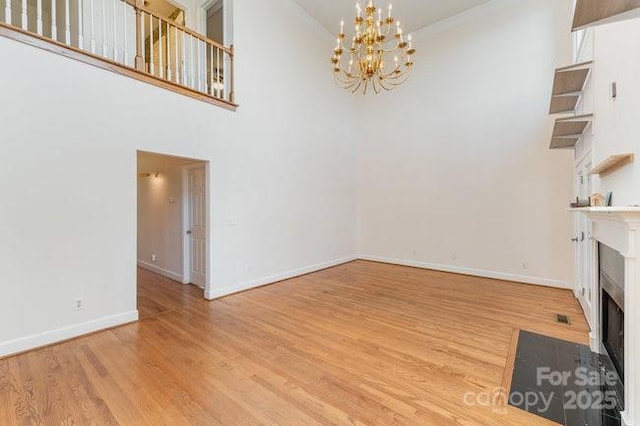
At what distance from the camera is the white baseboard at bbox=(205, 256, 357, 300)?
4399mm

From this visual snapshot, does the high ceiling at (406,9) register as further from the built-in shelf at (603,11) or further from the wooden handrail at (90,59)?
the built-in shelf at (603,11)

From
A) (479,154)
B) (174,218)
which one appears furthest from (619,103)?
(174,218)

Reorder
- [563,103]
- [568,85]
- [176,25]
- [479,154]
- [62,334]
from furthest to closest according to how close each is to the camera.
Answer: [479,154], [176,25], [563,103], [568,85], [62,334]

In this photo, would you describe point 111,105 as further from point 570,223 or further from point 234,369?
Answer: point 570,223

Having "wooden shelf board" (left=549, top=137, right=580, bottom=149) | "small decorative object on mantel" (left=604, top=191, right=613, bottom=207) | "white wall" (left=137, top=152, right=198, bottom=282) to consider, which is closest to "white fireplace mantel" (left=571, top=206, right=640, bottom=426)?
"small decorative object on mantel" (left=604, top=191, right=613, bottom=207)

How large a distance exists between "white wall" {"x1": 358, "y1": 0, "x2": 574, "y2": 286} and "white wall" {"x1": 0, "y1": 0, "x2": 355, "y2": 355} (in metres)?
2.22

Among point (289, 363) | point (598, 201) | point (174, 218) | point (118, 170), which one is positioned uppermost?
point (118, 170)

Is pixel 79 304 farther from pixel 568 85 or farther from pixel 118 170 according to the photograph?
pixel 568 85

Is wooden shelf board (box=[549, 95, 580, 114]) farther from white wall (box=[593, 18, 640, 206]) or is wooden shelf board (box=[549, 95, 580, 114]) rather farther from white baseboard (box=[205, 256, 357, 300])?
white baseboard (box=[205, 256, 357, 300])

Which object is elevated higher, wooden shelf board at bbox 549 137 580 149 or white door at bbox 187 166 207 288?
wooden shelf board at bbox 549 137 580 149

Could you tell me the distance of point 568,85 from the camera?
123 inches

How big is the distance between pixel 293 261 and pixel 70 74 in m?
4.24

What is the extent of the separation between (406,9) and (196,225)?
580cm

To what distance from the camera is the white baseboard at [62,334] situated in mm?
2727
